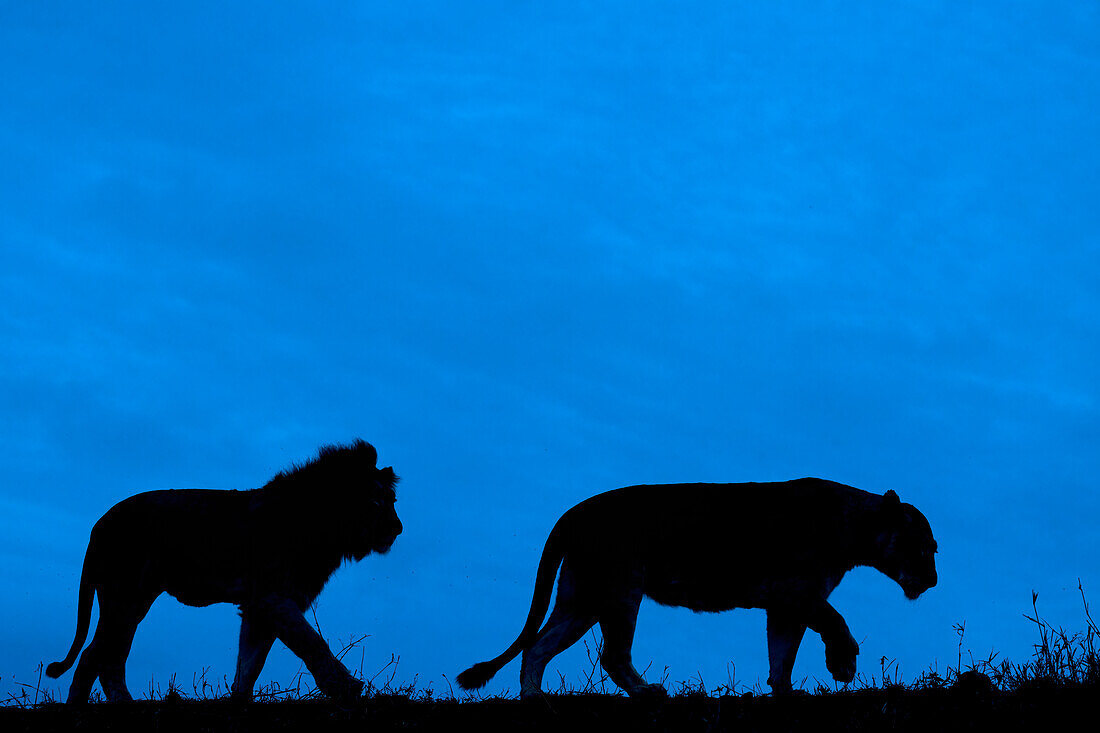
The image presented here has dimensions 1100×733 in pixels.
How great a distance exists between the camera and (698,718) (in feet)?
22.3

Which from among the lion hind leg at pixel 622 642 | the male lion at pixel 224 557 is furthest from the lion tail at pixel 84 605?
the lion hind leg at pixel 622 642

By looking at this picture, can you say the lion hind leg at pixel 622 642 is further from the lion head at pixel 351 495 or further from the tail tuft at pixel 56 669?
the tail tuft at pixel 56 669

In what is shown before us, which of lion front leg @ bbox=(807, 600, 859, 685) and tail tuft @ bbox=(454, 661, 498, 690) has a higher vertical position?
lion front leg @ bbox=(807, 600, 859, 685)

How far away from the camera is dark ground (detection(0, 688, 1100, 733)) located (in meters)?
6.64

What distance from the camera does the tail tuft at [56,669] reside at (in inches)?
370

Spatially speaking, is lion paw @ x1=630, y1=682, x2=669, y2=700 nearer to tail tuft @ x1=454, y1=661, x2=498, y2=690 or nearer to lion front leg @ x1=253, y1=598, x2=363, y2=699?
tail tuft @ x1=454, y1=661, x2=498, y2=690

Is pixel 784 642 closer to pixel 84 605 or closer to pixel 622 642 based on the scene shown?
pixel 622 642

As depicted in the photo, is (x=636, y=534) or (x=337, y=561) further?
(x=337, y=561)

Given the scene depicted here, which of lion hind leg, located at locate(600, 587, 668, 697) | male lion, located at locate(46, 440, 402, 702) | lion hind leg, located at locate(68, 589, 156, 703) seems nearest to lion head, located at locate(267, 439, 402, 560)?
male lion, located at locate(46, 440, 402, 702)

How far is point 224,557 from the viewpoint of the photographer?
9750mm

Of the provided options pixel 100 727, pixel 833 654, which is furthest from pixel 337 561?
pixel 833 654

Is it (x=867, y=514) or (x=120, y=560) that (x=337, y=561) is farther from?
(x=867, y=514)

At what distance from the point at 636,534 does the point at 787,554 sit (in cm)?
129

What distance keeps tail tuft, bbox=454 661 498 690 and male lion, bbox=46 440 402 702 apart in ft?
4.65
